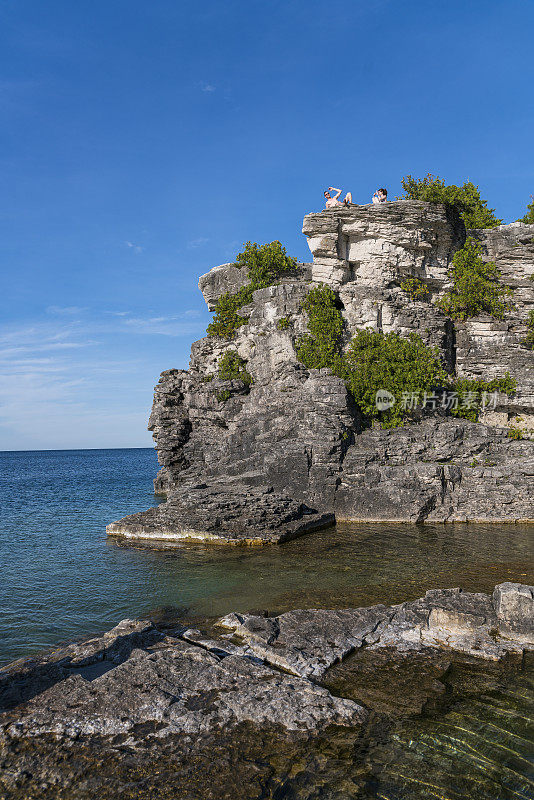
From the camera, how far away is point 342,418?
93.0ft

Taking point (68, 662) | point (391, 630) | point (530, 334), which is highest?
point (530, 334)

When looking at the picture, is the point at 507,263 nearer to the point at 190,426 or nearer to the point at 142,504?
the point at 190,426

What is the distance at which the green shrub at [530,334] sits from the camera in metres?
33.9

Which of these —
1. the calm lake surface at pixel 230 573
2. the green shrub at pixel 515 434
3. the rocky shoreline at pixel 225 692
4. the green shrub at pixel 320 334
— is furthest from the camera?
the green shrub at pixel 320 334

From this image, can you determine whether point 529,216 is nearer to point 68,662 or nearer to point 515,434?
point 515,434

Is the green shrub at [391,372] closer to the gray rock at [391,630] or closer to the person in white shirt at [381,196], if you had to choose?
the person in white shirt at [381,196]

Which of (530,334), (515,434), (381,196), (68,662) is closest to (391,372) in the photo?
(515,434)

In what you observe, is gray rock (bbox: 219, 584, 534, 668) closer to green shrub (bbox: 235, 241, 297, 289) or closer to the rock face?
the rock face

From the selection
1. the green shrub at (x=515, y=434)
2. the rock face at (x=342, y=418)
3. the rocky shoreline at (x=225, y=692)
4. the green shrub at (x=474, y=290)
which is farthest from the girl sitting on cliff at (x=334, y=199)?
the rocky shoreline at (x=225, y=692)

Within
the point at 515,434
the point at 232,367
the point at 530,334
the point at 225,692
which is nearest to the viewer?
the point at 225,692

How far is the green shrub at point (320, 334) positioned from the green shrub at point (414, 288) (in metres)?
6.64

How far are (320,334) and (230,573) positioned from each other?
67.9 ft

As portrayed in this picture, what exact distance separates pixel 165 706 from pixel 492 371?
3232 cm

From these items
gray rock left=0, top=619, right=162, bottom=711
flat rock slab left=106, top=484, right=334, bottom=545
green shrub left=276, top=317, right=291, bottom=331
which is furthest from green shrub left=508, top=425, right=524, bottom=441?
gray rock left=0, top=619, right=162, bottom=711
